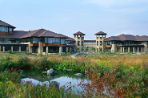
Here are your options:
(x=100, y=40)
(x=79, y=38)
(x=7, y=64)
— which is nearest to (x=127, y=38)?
(x=100, y=40)

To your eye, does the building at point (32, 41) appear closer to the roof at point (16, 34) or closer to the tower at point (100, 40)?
the roof at point (16, 34)

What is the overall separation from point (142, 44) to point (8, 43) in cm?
3776

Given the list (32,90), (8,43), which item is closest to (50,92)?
(32,90)

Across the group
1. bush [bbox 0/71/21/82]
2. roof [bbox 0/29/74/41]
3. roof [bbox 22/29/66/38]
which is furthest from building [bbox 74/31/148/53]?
bush [bbox 0/71/21/82]

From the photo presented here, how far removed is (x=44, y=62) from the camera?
36719 millimetres

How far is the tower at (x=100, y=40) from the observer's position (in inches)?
3684

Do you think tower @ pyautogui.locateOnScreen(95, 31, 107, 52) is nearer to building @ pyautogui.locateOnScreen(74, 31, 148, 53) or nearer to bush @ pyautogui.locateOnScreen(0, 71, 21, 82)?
building @ pyautogui.locateOnScreen(74, 31, 148, 53)

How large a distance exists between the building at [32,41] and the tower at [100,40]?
2123cm

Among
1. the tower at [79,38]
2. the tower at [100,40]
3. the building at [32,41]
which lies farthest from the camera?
the tower at [79,38]

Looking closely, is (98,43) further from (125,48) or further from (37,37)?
(37,37)

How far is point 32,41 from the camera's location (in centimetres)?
7200

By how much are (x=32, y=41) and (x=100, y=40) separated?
27.3 metres

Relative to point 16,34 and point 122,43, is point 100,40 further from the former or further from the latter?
point 16,34

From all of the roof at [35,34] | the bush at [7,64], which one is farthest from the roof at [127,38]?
the bush at [7,64]
